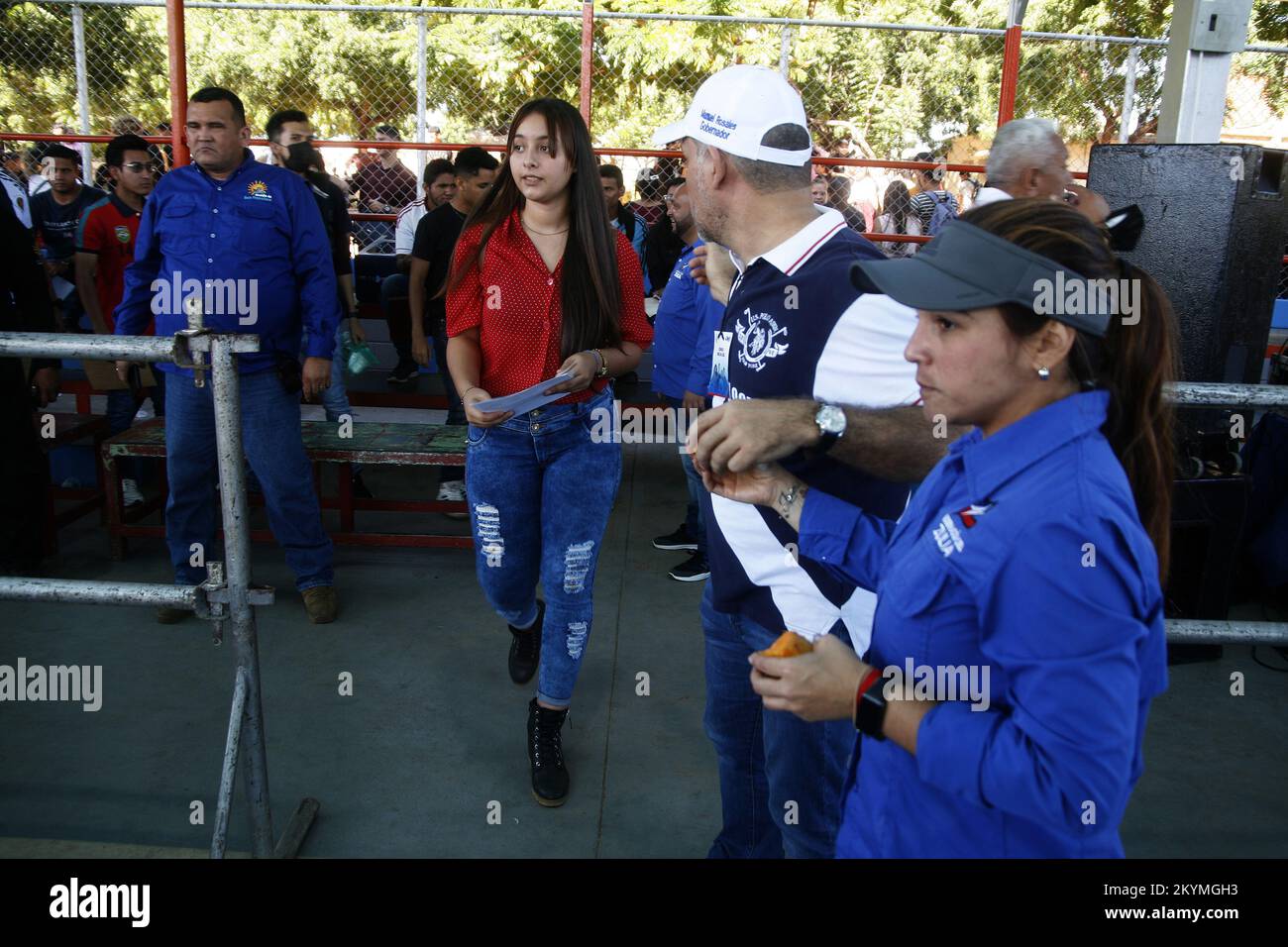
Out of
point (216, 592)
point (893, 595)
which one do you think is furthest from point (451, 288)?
point (893, 595)

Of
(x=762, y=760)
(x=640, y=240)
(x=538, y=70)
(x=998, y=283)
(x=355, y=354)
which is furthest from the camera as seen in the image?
(x=538, y=70)

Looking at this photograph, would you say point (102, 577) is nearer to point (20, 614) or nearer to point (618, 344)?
point (20, 614)

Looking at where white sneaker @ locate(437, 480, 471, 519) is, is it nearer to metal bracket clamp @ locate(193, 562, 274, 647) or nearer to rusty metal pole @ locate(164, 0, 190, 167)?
rusty metal pole @ locate(164, 0, 190, 167)

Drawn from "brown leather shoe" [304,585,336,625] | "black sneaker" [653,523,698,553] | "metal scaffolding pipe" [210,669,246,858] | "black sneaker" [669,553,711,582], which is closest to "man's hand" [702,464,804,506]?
"metal scaffolding pipe" [210,669,246,858]

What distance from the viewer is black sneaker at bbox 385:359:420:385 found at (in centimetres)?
755

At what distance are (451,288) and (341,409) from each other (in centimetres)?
324

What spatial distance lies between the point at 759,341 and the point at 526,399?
1203 millimetres

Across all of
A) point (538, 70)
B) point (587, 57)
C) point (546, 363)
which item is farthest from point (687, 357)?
point (538, 70)
